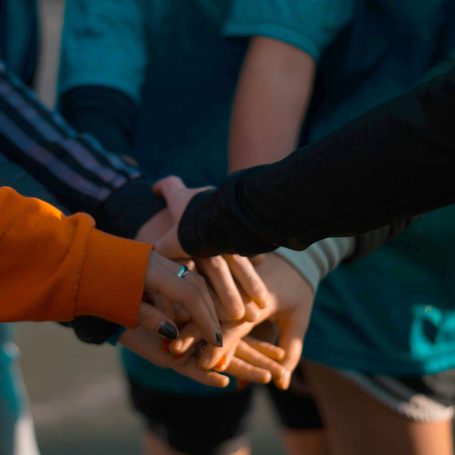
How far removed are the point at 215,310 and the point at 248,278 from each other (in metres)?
0.05

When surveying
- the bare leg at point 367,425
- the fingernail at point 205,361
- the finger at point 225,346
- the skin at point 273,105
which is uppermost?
the skin at point 273,105

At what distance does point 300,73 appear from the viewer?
3.39ft

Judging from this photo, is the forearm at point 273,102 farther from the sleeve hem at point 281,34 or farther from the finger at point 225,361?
the finger at point 225,361

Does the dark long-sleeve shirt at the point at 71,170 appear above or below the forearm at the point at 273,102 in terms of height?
below

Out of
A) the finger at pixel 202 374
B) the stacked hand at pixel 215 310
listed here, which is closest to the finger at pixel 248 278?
the stacked hand at pixel 215 310

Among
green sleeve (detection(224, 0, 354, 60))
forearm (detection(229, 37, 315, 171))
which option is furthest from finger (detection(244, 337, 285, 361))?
green sleeve (detection(224, 0, 354, 60))

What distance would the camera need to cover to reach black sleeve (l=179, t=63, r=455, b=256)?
2.17 feet

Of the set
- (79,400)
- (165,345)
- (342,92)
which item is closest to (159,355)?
(165,345)

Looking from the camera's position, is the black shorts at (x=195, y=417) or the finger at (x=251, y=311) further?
the black shorts at (x=195, y=417)

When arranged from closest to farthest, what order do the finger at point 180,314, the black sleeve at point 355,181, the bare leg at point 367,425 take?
the black sleeve at point 355,181
the finger at point 180,314
the bare leg at point 367,425

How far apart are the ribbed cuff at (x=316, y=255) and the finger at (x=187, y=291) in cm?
11

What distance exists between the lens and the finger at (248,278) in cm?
93

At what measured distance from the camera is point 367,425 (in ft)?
3.66

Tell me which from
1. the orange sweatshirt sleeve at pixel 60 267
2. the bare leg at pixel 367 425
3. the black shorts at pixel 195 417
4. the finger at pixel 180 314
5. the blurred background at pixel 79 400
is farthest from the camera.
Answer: the blurred background at pixel 79 400
